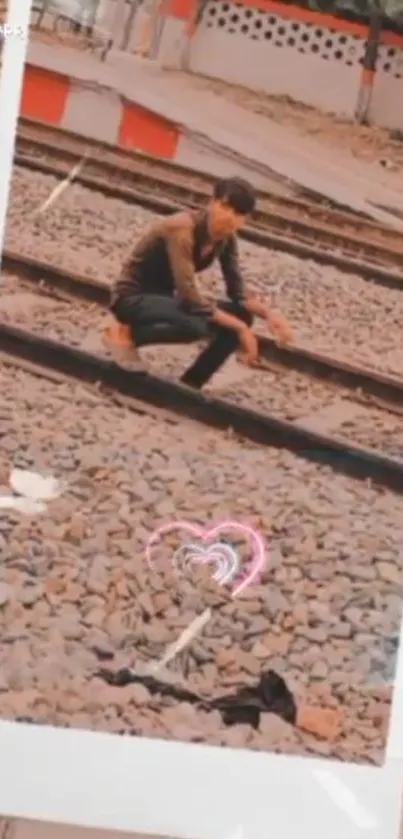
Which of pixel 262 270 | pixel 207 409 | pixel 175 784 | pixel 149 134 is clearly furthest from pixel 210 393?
pixel 175 784

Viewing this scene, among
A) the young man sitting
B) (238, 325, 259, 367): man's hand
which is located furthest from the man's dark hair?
(238, 325, 259, 367): man's hand

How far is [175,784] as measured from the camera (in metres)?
1.03

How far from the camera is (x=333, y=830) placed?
41.4 inches

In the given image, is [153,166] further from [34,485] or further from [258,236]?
[34,485]

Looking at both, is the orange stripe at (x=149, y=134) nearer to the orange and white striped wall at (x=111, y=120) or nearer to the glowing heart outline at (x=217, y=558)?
the orange and white striped wall at (x=111, y=120)

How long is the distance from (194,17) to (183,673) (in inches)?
22.7

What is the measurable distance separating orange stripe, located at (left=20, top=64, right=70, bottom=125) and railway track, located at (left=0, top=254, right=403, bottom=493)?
13 cm

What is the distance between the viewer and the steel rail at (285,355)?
1.03m

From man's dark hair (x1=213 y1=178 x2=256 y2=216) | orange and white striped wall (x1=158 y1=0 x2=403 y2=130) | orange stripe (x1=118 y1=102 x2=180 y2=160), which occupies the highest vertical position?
orange and white striped wall (x1=158 y1=0 x2=403 y2=130)

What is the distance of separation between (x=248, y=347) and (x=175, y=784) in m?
0.39

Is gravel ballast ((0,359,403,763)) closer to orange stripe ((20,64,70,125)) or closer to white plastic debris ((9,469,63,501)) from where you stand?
white plastic debris ((9,469,63,501))

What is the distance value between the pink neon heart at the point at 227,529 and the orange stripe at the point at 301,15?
0.45 m

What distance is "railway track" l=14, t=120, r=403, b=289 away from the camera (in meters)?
1.02

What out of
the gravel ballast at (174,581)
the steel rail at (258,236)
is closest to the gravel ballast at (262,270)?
the steel rail at (258,236)
